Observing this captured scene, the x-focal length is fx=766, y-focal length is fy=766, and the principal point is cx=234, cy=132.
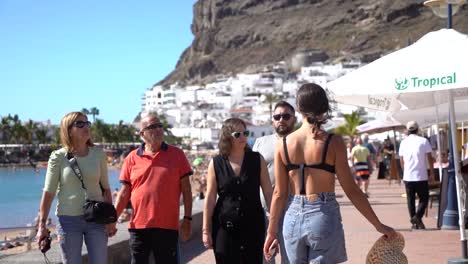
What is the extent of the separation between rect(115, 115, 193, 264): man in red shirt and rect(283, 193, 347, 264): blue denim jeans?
4.53 feet

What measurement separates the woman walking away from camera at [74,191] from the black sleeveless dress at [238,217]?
2.69 ft

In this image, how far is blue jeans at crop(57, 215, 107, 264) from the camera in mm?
5289

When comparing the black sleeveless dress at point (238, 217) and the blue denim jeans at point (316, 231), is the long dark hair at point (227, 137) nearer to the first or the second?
the black sleeveless dress at point (238, 217)

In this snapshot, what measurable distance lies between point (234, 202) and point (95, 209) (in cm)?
95

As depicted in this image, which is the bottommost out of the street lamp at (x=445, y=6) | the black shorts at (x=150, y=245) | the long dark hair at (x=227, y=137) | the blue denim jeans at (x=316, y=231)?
the black shorts at (x=150, y=245)

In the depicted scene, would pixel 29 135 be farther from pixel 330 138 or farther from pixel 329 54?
pixel 330 138

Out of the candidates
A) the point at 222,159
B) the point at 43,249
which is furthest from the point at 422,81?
the point at 43,249

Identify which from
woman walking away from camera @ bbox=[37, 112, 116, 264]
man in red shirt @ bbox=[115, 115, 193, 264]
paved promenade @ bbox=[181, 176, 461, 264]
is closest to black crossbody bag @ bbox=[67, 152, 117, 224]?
woman walking away from camera @ bbox=[37, 112, 116, 264]

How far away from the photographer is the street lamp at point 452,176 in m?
7.60

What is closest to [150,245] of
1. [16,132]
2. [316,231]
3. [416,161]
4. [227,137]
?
[227,137]

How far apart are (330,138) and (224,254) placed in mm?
1371

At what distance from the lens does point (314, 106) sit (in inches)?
173

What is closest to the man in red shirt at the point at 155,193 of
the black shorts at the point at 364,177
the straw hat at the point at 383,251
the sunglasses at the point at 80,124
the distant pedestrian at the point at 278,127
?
the sunglasses at the point at 80,124

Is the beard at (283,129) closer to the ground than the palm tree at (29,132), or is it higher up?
closer to the ground
